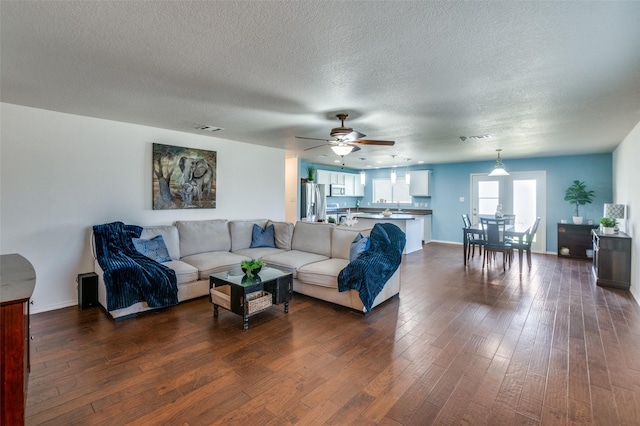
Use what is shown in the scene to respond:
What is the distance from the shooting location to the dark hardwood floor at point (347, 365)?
6.27 feet

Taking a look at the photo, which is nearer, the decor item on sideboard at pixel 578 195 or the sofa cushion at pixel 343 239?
the sofa cushion at pixel 343 239

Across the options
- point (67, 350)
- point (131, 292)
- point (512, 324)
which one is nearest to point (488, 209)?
point (512, 324)

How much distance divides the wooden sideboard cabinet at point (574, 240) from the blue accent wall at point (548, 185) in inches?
16.4

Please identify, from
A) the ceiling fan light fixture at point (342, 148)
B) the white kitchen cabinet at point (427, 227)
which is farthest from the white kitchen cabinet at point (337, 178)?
the ceiling fan light fixture at point (342, 148)

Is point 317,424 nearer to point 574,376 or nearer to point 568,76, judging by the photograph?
point 574,376

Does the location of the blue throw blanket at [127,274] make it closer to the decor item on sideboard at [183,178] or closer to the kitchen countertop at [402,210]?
the decor item on sideboard at [183,178]

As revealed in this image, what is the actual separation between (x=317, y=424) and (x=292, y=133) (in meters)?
4.07

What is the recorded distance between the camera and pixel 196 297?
4.04 m

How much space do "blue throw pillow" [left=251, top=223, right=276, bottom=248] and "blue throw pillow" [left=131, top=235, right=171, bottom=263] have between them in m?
1.44

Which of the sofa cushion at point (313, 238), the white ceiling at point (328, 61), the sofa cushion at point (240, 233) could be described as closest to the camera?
the white ceiling at point (328, 61)

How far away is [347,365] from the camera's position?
246 cm

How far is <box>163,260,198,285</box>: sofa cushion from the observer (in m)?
3.75

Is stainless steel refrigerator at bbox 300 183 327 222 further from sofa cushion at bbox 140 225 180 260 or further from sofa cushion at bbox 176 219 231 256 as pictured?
sofa cushion at bbox 140 225 180 260

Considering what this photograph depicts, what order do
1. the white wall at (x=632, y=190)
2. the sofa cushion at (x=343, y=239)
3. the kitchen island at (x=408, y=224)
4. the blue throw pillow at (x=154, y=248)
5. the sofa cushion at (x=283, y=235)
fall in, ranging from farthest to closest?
the kitchen island at (x=408, y=224) → the sofa cushion at (x=283, y=235) → the sofa cushion at (x=343, y=239) → the white wall at (x=632, y=190) → the blue throw pillow at (x=154, y=248)
